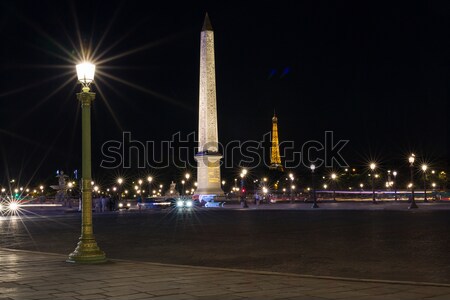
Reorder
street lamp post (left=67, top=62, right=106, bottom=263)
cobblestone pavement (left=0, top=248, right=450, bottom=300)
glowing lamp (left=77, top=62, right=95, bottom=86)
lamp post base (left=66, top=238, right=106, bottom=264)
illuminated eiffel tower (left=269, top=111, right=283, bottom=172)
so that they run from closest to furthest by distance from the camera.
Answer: cobblestone pavement (left=0, top=248, right=450, bottom=300) → lamp post base (left=66, top=238, right=106, bottom=264) → street lamp post (left=67, top=62, right=106, bottom=263) → glowing lamp (left=77, top=62, right=95, bottom=86) → illuminated eiffel tower (left=269, top=111, right=283, bottom=172)

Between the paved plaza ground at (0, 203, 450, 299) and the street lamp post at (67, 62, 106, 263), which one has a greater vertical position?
the street lamp post at (67, 62, 106, 263)

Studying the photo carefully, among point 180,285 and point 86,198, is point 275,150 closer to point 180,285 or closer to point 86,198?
point 86,198

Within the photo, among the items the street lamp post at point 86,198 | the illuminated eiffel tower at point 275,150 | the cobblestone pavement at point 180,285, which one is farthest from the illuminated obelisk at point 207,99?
the illuminated eiffel tower at point 275,150

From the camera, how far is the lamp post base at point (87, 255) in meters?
13.2

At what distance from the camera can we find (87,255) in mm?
13281

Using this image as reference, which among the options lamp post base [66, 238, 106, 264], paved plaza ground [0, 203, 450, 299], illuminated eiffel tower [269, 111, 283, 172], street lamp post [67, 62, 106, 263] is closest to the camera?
paved plaza ground [0, 203, 450, 299]

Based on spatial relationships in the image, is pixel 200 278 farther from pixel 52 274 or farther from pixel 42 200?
pixel 42 200

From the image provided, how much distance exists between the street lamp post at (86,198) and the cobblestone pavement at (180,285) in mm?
871

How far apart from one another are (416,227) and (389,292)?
16356mm

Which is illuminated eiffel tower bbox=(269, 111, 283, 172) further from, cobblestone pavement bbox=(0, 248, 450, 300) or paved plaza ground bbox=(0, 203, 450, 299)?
cobblestone pavement bbox=(0, 248, 450, 300)

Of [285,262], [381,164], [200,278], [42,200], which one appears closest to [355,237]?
[285,262]

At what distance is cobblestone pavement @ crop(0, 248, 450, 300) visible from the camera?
29.5 feet

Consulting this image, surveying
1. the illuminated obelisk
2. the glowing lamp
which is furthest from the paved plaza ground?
the illuminated obelisk

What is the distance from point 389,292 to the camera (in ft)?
30.1
